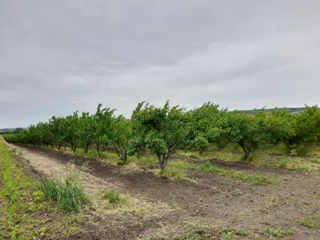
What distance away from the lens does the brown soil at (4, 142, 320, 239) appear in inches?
200

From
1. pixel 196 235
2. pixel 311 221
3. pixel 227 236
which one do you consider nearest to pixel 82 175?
pixel 196 235

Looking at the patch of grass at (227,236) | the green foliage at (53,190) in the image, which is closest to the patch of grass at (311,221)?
the patch of grass at (227,236)

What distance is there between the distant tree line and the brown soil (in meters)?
2.24

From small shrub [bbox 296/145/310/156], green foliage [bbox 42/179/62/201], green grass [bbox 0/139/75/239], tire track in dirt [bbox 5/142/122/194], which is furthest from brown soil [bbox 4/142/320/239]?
small shrub [bbox 296/145/310/156]

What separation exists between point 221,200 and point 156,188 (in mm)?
3070

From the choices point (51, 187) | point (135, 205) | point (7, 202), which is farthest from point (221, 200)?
point (7, 202)

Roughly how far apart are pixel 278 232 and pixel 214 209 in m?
2.20

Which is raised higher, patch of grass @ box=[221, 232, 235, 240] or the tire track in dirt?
patch of grass @ box=[221, 232, 235, 240]

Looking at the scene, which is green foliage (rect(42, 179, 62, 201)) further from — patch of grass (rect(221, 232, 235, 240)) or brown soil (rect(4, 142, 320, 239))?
patch of grass (rect(221, 232, 235, 240))

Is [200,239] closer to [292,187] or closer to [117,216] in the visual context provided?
[117,216]

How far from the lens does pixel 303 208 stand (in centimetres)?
697

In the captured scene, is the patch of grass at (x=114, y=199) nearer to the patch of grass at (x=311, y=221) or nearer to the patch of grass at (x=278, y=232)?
the patch of grass at (x=278, y=232)

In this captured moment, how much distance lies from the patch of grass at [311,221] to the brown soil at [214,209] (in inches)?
7.8

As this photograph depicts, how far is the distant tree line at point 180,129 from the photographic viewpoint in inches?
466
